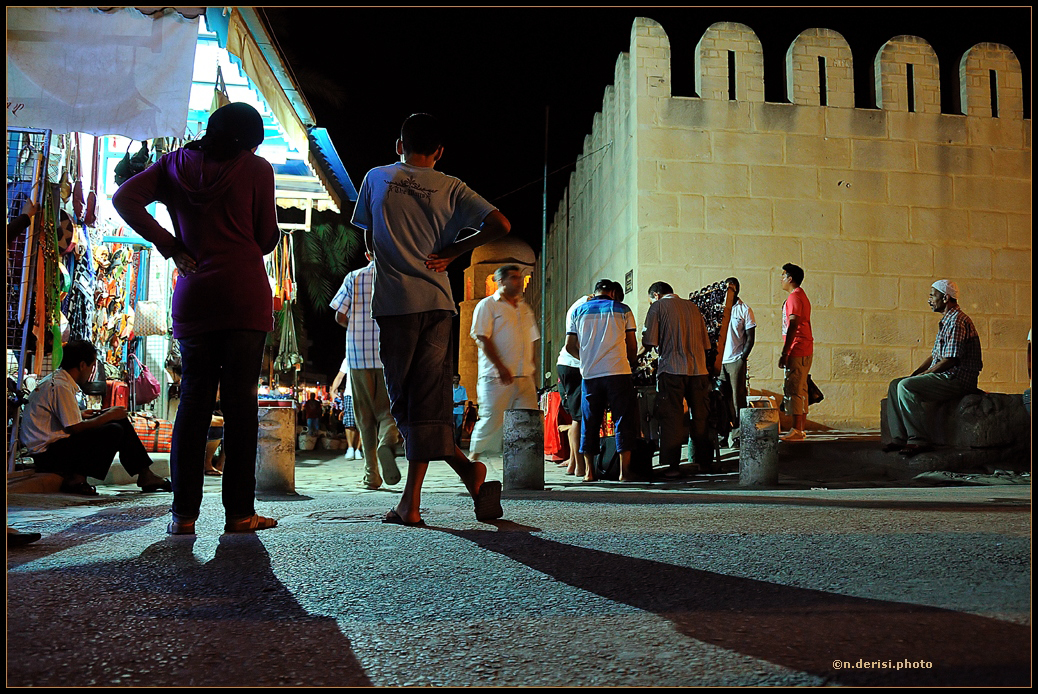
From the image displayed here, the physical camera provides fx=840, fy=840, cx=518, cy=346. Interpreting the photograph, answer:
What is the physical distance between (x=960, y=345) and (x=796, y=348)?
2.13 meters

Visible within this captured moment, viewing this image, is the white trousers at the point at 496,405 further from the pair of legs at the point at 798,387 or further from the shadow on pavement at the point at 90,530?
the pair of legs at the point at 798,387

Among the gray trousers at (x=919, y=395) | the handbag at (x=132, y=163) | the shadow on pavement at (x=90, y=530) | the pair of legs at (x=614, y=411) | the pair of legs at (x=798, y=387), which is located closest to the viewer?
the shadow on pavement at (x=90, y=530)

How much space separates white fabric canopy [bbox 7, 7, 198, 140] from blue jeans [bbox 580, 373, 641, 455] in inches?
157

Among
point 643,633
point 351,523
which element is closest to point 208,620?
point 643,633

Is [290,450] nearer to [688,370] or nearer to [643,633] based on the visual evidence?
[688,370]

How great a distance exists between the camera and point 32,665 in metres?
1.80

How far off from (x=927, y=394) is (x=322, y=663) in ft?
23.5

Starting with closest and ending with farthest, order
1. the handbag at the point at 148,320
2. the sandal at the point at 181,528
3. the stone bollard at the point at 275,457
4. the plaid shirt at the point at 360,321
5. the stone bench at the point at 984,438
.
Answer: the sandal at the point at 181,528 → the stone bollard at the point at 275,457 → the plaid shirt at the point at 360,321 → the stone bench at the point at 984,438 → the handbag at the point at 148,320

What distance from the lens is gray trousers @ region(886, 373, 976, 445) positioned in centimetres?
759

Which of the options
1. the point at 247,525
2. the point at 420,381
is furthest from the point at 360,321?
the point at 247,525

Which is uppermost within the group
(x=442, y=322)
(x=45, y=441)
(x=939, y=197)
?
(x=939, y=197)

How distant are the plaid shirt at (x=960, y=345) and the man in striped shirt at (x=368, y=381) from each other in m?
4.88

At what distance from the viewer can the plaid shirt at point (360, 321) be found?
21.0 ft

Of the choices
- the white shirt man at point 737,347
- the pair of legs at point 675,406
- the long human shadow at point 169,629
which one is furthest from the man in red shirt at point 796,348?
the long human shadow at point 169,629
